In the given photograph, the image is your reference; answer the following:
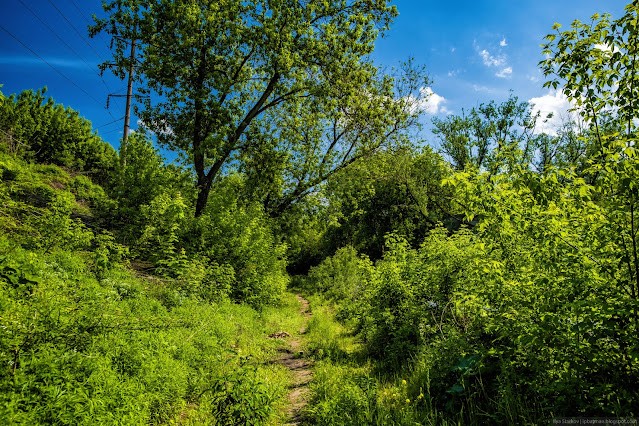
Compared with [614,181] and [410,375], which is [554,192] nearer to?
[614,181]

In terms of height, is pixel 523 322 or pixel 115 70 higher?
pixel 115 70

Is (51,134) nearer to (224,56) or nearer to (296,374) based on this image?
(224,56)

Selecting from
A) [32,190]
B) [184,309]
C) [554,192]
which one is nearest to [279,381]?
[184,309]

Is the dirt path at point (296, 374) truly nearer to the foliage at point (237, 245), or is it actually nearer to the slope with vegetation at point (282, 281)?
the slope with vegetation at point (282, 281)

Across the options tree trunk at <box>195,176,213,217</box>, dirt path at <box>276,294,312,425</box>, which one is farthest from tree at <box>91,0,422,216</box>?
dirt path at <box>276,294,312,425</box>

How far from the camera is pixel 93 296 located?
5289 mm

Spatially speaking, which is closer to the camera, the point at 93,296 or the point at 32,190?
the point at 93,296

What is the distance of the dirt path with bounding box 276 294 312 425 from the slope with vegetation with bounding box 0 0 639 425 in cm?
8

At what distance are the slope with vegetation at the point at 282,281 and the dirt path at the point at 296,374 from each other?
8 centimetres

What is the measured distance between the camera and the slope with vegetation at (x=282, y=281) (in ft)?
9.80

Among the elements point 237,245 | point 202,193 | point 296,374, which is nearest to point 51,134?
point 202,193

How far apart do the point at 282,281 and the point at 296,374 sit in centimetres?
992

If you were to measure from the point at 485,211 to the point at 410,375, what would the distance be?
11.4 feet

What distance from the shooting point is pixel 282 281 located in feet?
53.7
